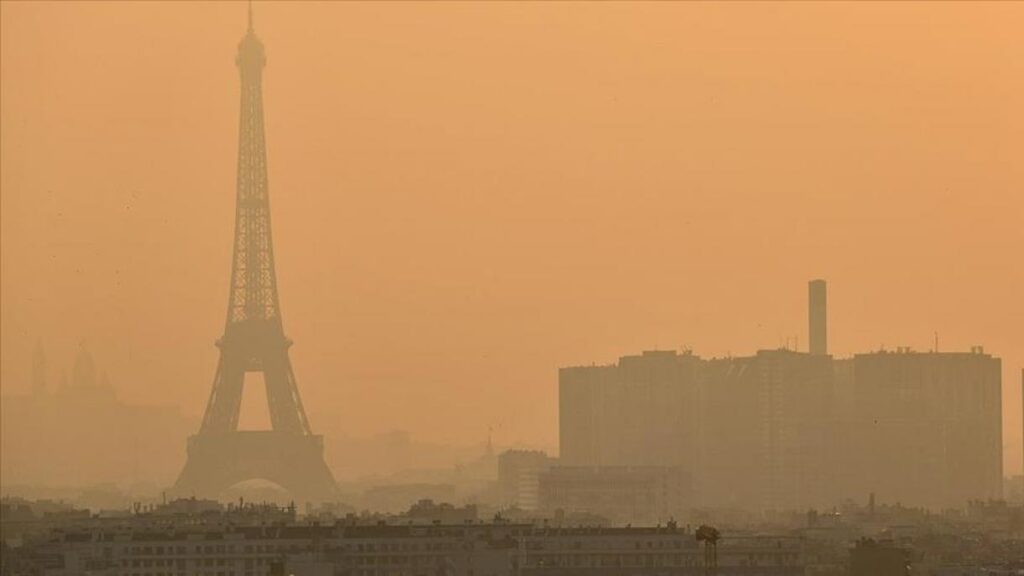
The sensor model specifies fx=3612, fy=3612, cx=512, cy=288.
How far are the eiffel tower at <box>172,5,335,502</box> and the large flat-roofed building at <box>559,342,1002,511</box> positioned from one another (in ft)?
116

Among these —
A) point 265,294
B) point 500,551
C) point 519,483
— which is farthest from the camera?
point 519,483

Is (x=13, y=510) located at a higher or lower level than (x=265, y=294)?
lower

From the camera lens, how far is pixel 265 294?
109000 mm

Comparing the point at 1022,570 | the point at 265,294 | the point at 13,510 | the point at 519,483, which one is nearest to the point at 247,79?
the point at 265,294

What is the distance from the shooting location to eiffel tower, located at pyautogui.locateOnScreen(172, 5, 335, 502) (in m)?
108

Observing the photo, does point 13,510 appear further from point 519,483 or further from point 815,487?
point 815,487

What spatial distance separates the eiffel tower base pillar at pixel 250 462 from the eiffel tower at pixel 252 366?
0.10ft

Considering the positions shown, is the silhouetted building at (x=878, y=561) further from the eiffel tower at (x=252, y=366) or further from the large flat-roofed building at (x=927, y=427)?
the large flat-roofed building at (x=927, y=427)

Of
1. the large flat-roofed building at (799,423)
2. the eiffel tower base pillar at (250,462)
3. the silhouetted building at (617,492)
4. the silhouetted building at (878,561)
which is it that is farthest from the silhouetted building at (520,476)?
the silhouetted building at (878,561)

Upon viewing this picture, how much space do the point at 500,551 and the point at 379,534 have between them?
15.4 ft

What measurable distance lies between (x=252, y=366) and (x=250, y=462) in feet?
9.91

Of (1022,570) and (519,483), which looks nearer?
(1022,570)

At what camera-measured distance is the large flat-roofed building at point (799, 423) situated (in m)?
145

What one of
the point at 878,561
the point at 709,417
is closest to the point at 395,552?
the point at 878,561
